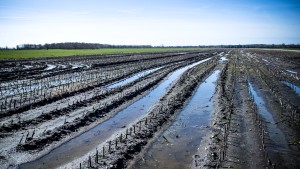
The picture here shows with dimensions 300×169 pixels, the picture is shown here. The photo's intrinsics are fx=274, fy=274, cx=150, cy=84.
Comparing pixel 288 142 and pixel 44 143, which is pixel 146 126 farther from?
pixel 288 142

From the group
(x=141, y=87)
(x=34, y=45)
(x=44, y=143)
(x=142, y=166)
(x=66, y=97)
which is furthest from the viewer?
(x=34, y=45)

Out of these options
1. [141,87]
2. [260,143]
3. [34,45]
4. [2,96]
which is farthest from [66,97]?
[34,45]

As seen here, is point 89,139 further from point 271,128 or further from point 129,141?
point 271,128

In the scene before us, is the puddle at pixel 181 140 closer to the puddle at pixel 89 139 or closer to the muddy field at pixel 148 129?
the muddy field at pixel 148 129

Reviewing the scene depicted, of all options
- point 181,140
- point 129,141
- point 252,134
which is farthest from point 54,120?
point 252,134

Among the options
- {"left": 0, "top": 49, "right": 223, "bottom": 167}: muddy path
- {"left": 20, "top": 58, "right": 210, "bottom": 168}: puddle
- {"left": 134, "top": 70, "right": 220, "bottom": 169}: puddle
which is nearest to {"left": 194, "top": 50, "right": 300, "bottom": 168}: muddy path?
{"left": 134, "top": 70, "right": 220, "bottom": 169}: puddle

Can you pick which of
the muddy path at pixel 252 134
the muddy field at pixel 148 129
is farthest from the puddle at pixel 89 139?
the muddy path at pixel 252 134
